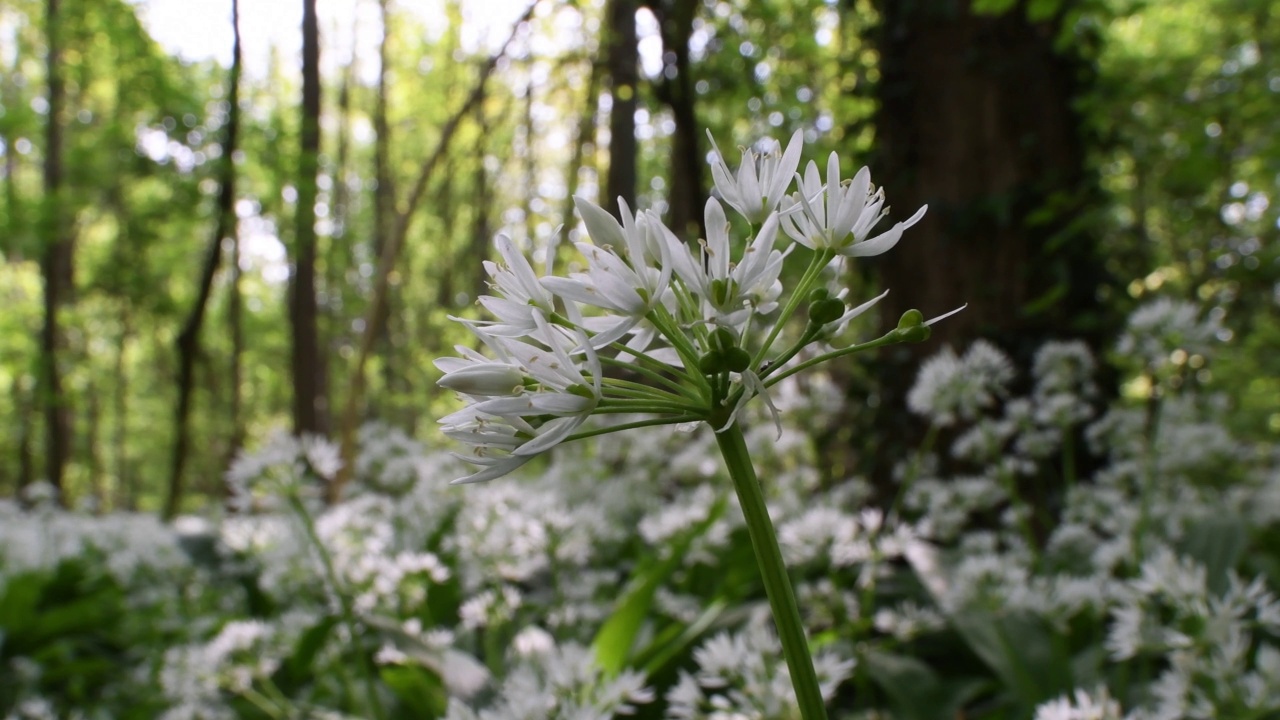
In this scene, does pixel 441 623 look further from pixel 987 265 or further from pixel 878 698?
pixel 987 265

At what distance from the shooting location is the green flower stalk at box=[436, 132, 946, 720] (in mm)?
649

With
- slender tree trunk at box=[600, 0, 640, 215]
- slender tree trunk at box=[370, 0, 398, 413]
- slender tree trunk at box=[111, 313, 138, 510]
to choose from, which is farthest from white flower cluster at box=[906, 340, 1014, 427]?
slender tree trunk at box=[111, 313, 138, 510]

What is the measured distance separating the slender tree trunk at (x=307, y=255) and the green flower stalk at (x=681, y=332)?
6.55 m

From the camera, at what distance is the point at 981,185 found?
138 inches

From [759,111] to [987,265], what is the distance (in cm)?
229

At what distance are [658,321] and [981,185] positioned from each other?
3.23 m

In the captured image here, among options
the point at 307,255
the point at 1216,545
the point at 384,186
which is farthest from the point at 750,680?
the point at 384,186

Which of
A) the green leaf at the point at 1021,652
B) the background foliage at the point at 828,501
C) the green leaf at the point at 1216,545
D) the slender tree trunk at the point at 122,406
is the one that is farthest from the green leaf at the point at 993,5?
the slender tree trunk at the point at 122,406

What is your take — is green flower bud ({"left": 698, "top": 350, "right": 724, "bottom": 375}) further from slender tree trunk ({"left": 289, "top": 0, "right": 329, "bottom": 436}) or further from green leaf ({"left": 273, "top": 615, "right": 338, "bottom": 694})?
slender tree trunk ({"left": 289, "top": 0, "right": 329, "bottom": 436})

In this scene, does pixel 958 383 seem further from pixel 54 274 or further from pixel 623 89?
pixel 54 274

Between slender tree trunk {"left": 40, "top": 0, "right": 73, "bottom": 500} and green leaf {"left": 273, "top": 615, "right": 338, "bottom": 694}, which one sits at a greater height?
slender tree trunk {"left": 40, "top": 0, "right": 73, "bottom": 500}

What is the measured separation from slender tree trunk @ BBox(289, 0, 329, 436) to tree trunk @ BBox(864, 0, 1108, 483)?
499 centimetres

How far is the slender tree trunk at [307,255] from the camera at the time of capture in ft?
23.0

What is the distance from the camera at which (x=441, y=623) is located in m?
2.48
